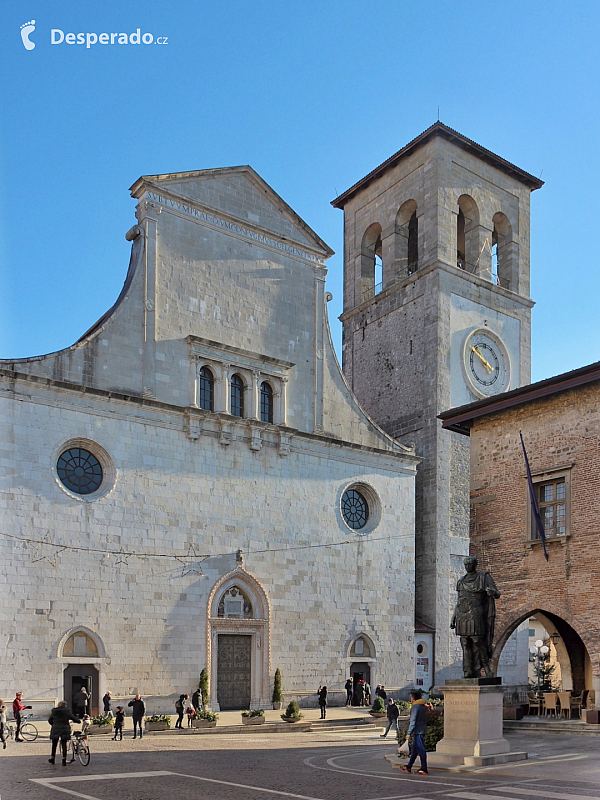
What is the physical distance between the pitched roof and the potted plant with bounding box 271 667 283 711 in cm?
2412

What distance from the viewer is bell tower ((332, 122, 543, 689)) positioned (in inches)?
1414

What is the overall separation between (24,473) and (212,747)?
979cm

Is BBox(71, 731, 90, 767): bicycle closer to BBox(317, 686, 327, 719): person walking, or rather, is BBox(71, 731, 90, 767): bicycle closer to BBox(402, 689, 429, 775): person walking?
BBox(402, 689, 429, 775): person walking

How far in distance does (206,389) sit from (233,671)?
9.33 metres

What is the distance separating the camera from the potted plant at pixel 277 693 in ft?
95.6

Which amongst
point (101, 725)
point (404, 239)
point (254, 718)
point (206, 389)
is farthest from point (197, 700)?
point (404, 239)

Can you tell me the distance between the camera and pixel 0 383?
25344 millimetres

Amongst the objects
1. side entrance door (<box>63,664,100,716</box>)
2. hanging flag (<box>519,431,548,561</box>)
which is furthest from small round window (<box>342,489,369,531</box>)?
side entrance door (<box>63,664,100,716</box>)

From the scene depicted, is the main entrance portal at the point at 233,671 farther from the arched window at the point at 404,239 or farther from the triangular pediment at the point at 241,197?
the arched window at the point at 404,239

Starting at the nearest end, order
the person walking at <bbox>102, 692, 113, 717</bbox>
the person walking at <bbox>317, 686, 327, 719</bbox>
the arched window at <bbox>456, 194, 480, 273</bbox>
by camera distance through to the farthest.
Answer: the person walking at <bbox>102, 692, 113, 717</bbox>
the person walking at <bbox>317, 686, 327, 719</bbox>
the arched window at <bbox>456, 194, 480, 273</bbox>

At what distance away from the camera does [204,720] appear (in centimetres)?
2425

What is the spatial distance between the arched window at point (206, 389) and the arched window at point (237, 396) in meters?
0.80

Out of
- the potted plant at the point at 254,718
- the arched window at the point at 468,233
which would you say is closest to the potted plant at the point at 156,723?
the potted plant at the point at 254,718

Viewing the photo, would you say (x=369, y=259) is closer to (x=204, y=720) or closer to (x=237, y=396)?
(x=237, y=396)
